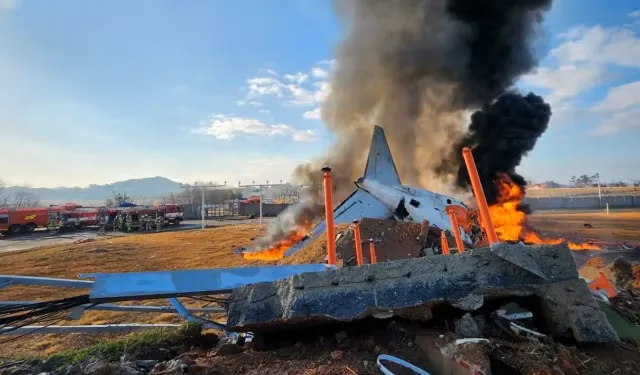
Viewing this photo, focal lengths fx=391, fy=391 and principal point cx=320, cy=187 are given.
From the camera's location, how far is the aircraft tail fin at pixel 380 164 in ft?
55.7

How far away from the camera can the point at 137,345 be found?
412cm

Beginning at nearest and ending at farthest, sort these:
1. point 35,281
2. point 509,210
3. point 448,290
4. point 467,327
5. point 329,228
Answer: point 467,327, point 448,290, point 35,281, point 329,228, point 509,210

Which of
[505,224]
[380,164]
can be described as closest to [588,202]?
[505,224]

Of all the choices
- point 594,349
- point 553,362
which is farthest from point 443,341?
point 594,349

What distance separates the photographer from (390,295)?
10.1ft

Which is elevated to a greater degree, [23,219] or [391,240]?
[23,219]

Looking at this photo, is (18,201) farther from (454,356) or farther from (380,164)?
(454,356)

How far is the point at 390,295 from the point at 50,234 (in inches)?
1440

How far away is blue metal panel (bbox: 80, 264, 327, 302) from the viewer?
11.1 ft

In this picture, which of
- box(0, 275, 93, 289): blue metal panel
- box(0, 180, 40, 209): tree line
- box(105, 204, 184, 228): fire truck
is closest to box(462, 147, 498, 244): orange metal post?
box(0, 275, 93, 289): blue metal panel

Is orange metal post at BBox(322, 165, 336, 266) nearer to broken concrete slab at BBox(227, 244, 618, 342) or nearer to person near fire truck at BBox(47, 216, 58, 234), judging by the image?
broken concrete slab at BBox(227, 244, 618, 342)

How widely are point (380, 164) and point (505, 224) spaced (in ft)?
22.6

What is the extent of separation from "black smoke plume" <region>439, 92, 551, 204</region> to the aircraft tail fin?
5354mm

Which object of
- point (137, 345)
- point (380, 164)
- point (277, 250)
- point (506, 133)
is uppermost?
point (506, 133)
